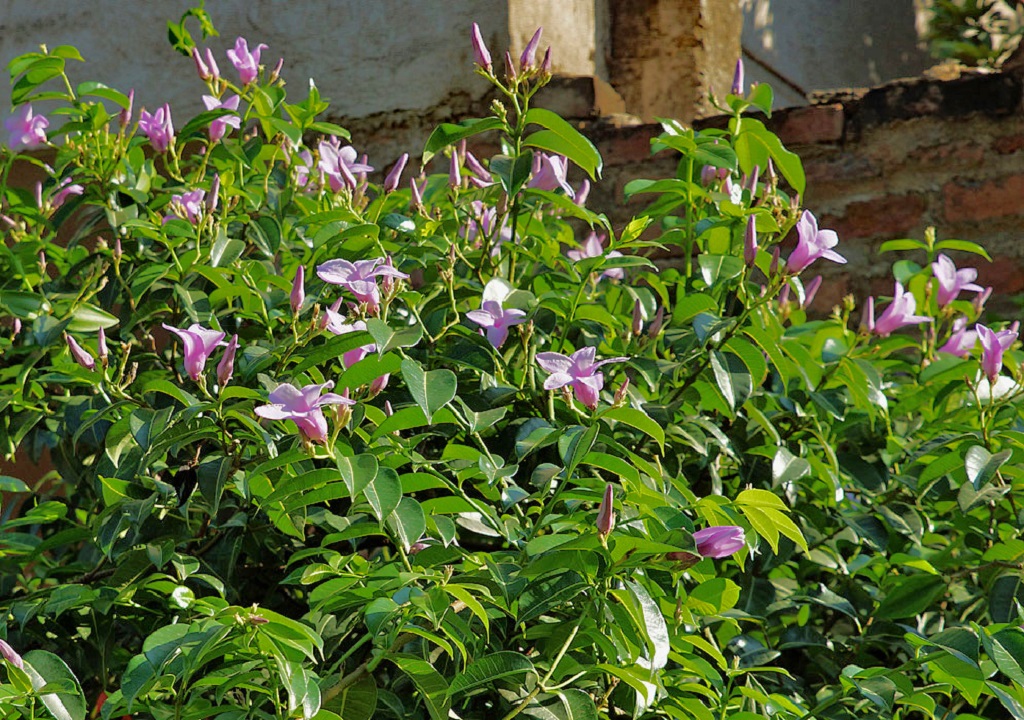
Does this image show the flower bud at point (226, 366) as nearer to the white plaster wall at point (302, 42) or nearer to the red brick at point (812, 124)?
the white plaster wall at point (302, 42)

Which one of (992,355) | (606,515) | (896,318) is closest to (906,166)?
(896,318)

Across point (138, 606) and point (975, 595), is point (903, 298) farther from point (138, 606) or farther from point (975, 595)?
point (138, 606)

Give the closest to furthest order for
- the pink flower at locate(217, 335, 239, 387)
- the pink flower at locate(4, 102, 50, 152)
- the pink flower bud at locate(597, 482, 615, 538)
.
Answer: the pink flower bud at locate(597, 482, 615, 538) → the pink flower at locate(217, 335, 239, 387) → the pink flower at locate(4, 102, 50, 152)

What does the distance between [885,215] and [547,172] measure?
3.57 ft

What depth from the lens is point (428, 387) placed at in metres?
1.04

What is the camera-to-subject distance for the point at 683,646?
1.14 metres

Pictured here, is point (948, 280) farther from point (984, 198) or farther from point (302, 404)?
point (302, 404)

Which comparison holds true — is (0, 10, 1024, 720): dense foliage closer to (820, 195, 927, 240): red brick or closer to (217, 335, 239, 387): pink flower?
(217, 335, 239, 387): pink flower

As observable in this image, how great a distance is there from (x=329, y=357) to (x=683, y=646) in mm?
430

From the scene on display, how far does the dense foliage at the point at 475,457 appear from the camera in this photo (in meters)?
0.98

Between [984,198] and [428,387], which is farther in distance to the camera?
[984,198]

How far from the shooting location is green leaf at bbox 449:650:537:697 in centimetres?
93

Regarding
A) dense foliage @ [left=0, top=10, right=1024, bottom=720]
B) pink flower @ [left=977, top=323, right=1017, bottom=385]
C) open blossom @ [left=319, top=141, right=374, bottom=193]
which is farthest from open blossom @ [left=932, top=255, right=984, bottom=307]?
open blossom @ [left=319, top=141, right=374, bottom=193]

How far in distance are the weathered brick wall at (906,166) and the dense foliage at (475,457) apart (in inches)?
20.8
